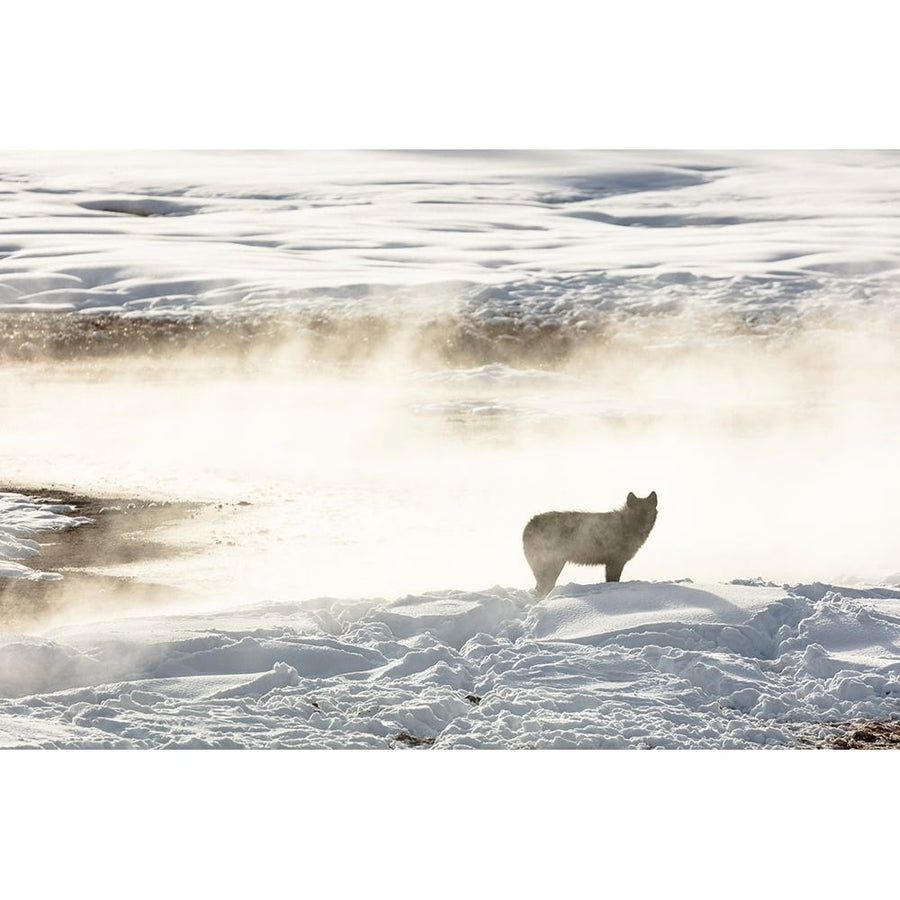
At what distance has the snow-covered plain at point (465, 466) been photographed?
737cm

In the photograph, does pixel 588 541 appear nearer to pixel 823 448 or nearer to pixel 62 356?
pixel 823 448

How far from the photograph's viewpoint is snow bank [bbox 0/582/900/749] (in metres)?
6.89

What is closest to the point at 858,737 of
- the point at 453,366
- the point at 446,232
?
the point at 453,366

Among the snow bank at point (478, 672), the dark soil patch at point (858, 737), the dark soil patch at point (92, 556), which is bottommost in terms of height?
the dark soil patch at point (92, 556)

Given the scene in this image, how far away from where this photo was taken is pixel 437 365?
22.3m

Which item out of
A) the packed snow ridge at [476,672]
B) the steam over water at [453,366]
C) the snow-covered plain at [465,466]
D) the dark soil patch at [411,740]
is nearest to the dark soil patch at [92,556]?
the snow-covered plain at [465,466]

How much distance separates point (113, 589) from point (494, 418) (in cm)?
893

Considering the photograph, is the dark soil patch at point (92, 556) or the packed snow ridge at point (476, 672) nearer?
the packed snow ridge at point (476, 672)

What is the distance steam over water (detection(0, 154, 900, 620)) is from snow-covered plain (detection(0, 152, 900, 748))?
0.08m

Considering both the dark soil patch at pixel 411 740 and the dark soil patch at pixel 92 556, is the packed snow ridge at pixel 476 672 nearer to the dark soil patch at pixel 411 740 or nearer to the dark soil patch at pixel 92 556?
the dark soil patch at pixel 411 740

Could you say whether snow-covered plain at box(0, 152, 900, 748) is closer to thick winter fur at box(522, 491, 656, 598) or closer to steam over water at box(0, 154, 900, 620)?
steam over water at box(0, 154, 900, 620)

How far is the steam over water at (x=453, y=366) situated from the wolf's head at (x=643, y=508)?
4.09ft

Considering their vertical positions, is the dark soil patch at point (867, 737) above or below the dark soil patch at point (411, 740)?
above

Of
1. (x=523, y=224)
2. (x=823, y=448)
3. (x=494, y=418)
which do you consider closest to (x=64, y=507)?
(x=494, y=418)
